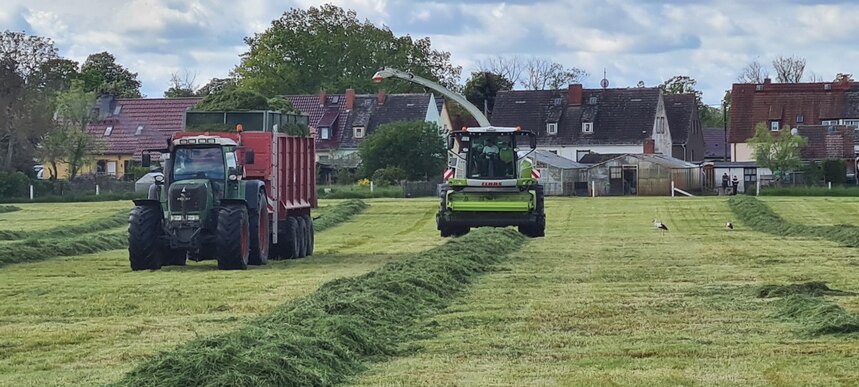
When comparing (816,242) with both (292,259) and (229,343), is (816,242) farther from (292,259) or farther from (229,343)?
(229,343)

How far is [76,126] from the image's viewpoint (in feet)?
267

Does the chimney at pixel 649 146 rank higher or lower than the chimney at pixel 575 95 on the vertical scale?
lower

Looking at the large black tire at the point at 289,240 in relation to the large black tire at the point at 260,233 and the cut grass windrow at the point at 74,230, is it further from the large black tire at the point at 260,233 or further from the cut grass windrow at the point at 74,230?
the cut grass windrow at the point at 74,230

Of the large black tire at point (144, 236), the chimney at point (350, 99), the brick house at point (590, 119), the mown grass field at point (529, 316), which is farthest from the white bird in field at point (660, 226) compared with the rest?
the chimney at point (350, 99)

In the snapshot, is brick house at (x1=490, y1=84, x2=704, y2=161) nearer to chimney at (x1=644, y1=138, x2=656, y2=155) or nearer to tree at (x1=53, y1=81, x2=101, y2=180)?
chimney at (x1=644, y1=138, x2=656, y2=155)

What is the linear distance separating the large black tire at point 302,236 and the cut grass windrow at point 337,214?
1442 cm

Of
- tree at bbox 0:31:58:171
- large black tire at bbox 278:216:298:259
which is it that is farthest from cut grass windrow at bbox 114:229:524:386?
tree at bbox 0:31:58:171

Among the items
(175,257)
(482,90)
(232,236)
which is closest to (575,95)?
(482,90)

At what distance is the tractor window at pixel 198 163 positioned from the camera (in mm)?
25406

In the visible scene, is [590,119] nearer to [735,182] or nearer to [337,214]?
[735,182]

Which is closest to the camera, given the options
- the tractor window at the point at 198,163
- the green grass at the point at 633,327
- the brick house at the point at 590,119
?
the green grass at the point at 633,327

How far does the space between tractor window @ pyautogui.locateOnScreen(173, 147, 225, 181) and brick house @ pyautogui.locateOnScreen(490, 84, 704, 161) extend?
69.6m

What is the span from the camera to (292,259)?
28.3 meters

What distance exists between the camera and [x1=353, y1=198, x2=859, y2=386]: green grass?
11.9 meters
